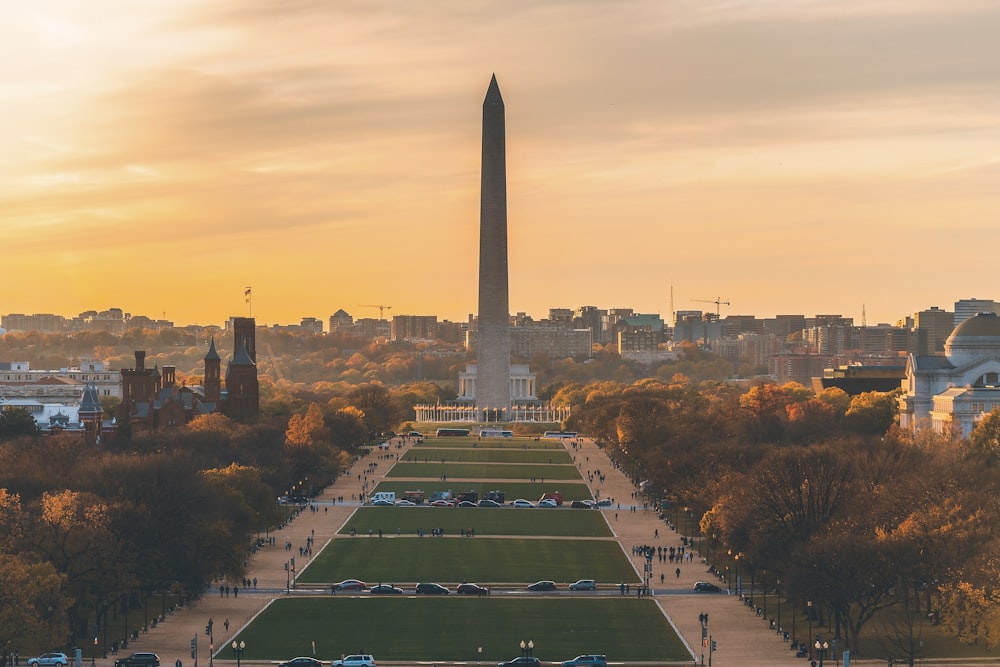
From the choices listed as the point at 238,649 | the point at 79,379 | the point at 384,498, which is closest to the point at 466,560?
the point at 238,649

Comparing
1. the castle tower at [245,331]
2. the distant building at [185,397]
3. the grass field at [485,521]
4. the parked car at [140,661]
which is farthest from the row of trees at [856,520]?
the castle tower at [245,331]

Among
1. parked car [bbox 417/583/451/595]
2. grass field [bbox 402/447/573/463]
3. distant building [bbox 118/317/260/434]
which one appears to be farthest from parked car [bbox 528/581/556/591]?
grass field [bbox 402/447/573/463]

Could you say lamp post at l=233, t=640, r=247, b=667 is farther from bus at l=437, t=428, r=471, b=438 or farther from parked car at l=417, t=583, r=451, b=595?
bus at l=437, t=428, r=471, b=438

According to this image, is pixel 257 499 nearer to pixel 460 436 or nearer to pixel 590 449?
pixel 590 449

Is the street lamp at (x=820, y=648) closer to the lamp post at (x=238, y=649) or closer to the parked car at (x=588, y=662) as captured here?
the parked car at (x=588, y=662)

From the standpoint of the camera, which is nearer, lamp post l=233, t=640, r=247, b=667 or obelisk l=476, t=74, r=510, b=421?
lamp post l=233, t=640, r=247, b=667

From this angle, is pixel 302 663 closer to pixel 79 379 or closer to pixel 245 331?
pixel 245 331
